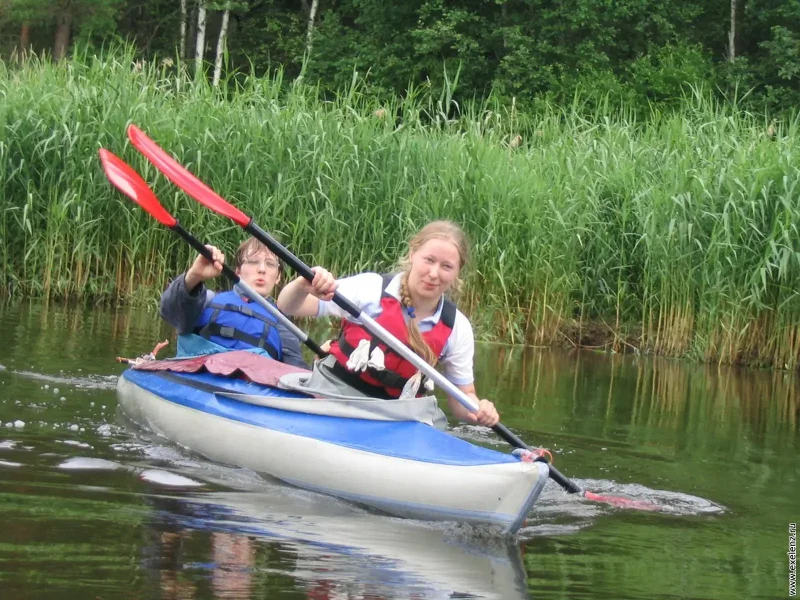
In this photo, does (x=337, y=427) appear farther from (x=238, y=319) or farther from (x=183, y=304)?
(x=238, y=319)

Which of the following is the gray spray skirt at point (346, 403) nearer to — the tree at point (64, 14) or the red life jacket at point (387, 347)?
the red life jacket at point (387, 347)

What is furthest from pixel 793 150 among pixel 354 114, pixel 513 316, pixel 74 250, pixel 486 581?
pixel 486 581

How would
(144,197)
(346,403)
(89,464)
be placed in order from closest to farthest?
(89,464) → (346,403) → (144,197)

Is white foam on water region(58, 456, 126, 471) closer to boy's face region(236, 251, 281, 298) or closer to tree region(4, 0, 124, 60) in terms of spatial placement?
boy's face region(236, 251, 281, 298)

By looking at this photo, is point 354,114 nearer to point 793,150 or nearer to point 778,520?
point 793,150

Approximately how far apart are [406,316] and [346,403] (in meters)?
0.40

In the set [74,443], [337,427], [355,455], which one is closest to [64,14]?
[74,443]

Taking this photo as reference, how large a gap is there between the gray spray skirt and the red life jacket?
40 millimetres

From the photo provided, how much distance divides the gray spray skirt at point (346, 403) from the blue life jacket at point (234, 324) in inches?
29.9

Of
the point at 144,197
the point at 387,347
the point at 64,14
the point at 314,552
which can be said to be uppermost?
the point at 64,14

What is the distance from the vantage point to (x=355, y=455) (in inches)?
157

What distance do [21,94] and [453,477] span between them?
20.8 feet

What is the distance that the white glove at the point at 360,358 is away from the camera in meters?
4.33

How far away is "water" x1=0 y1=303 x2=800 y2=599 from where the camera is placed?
116 inches
